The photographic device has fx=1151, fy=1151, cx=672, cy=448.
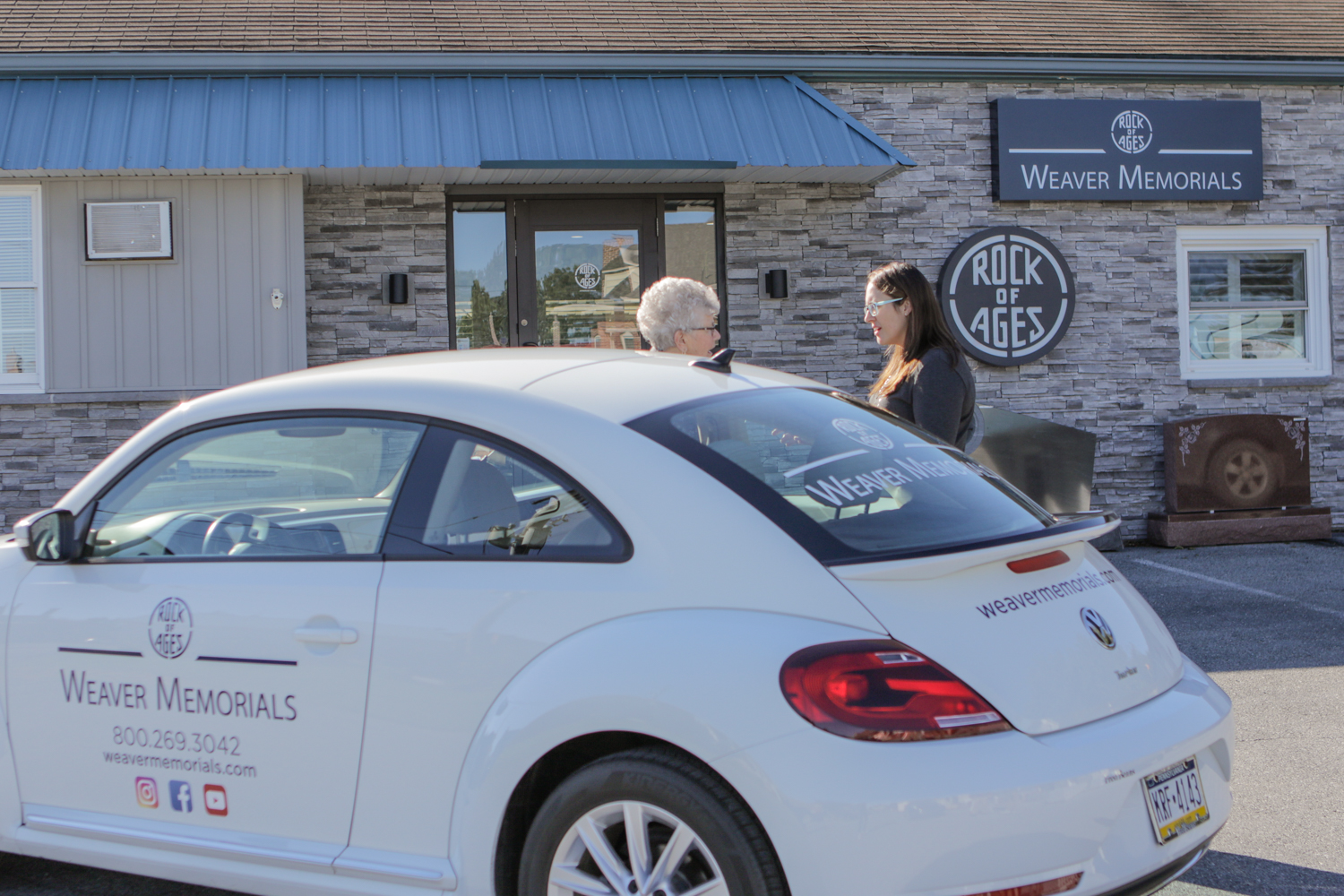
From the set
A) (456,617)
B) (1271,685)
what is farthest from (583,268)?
(456,617)

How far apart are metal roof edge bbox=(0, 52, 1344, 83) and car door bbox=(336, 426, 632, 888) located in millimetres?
6914

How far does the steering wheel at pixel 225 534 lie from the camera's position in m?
2.93

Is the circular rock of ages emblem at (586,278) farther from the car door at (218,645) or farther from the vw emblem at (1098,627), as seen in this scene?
the vw emblem at (1098,627)

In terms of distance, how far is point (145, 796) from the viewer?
9.30ft

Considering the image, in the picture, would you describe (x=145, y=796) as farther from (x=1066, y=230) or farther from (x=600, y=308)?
(x=1066, y=230)

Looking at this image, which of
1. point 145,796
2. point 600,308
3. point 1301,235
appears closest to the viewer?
point 145,796

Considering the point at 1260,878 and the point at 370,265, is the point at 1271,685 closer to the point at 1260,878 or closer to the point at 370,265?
the point at 1260,878

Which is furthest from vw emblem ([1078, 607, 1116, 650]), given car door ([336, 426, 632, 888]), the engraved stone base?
the engraved stone base

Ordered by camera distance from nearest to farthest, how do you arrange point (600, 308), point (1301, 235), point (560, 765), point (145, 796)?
1. point (560, 765)
2. point (145, 796)
3. point (600, 308)
4. point (1301, 235)

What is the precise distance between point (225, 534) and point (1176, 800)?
234cm

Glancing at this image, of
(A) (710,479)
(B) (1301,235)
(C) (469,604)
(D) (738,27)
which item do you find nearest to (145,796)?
(C) (469,604)

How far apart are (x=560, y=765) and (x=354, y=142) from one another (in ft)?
22.1

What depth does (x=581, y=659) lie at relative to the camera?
236 centimetres

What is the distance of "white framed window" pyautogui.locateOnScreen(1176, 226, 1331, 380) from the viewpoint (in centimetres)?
1024
